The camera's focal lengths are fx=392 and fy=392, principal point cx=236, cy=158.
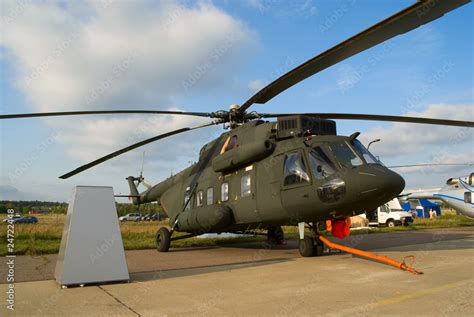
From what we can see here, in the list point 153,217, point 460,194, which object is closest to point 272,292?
point 460,194

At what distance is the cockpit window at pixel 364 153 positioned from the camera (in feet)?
29.8

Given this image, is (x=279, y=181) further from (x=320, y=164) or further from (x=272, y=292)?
(x=272, y=292)

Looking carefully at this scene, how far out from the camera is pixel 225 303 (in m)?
5.23

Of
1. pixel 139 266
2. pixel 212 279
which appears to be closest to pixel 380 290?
pixel 212 279

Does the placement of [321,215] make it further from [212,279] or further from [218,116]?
[218,116]

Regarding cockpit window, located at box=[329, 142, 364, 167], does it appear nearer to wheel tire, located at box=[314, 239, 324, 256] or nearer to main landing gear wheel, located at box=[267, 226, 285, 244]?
wheel tire, located at box=[314, 239, 324, 256]

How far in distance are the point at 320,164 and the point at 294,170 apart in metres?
0.70

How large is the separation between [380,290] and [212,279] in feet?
9.66

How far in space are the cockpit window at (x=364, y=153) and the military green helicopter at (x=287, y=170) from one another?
0.11 ft

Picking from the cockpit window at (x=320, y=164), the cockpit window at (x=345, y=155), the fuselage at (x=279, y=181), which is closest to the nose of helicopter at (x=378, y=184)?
the fuselage at (x=279, y=181)

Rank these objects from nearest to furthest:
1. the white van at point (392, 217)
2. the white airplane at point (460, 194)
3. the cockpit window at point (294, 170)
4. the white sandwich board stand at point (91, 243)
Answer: the white sandwich board stand at point (91, 243), the cockpit window at point (294, 170), the white airplane at point (460, 194), the white van at point (392, 217)

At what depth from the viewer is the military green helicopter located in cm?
840

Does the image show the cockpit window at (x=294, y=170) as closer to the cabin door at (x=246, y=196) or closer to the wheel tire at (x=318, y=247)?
the cabin door at (x=246, y=196)

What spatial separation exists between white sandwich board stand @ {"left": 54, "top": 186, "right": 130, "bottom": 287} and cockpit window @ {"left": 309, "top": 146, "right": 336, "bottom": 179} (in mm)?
4534
